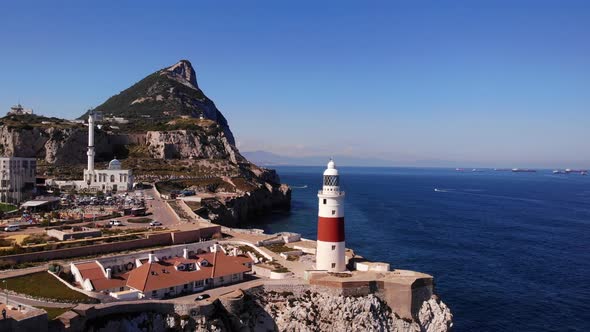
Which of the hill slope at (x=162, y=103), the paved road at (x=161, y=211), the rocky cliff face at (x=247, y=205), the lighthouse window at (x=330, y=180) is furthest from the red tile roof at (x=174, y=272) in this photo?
the hill slope at (x=162, y=103)

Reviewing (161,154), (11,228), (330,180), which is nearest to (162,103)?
(161,154)

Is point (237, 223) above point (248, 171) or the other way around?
the other way around

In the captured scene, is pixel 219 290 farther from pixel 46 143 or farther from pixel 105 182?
pixel 46 143

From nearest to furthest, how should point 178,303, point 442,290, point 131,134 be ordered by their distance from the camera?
point 178,303, point 442,290, point 131,134

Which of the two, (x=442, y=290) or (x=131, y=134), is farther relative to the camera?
(x=131, y=134)

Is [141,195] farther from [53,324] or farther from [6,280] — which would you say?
[53,324]

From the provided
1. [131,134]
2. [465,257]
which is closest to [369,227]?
[465,257]
